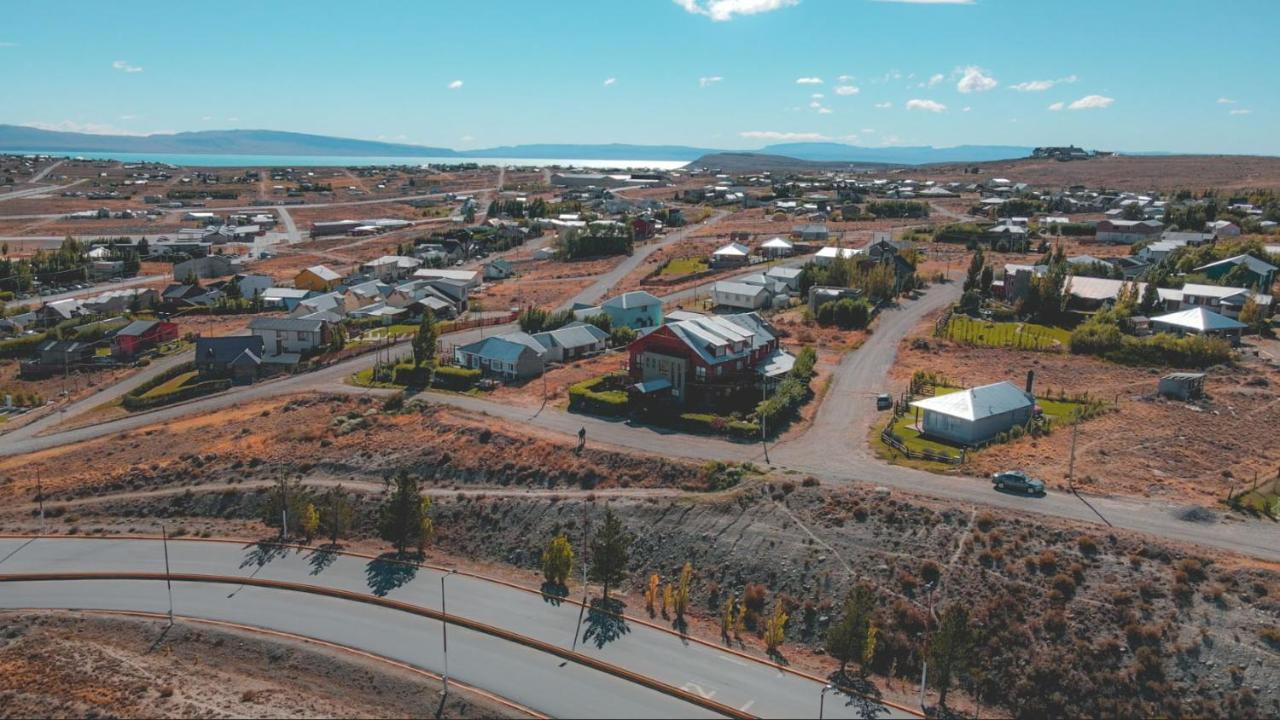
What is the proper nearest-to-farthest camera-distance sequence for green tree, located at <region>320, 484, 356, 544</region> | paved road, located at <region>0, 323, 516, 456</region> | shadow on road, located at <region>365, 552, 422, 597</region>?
shadow on road, located at <region>365, 552, 422, 597</region>, green tree, located at <region>320, 484, 356, 544</region>, paved road, located at <region>0, 323, 516, 456</region>

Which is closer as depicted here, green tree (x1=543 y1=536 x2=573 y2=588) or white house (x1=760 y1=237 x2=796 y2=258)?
green tree (x1=543 y1=536 x2=573 y2=588)

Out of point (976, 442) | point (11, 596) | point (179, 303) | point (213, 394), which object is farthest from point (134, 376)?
point (976, 442)

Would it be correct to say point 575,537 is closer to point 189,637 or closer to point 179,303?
point 189,637

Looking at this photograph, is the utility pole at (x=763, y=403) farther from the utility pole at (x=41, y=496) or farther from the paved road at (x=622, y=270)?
the paved road at (x=622, y=270)

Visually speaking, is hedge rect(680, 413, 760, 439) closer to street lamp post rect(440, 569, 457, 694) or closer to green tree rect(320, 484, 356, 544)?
street lamp post rect(440, 569, 457, 694)

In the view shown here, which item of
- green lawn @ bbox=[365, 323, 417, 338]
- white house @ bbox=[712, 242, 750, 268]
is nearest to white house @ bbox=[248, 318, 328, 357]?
green lawn @ bbox=[365, 323, 417, 338]

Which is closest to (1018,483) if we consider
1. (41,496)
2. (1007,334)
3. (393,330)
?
(1007,334)

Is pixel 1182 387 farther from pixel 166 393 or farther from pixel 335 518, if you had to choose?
pixel 166 393
